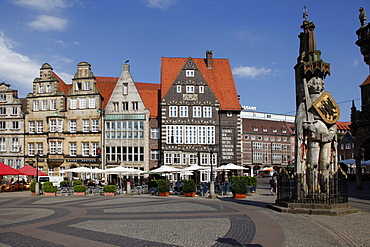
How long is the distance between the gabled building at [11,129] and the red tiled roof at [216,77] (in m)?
18.8

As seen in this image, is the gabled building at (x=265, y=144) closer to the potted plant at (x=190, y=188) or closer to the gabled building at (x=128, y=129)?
the gabled building at (x=128, y=129)

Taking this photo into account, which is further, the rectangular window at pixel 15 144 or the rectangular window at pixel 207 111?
the rectangular window at pixel 15 144

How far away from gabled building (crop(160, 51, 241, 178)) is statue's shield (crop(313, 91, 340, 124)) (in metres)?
28.2

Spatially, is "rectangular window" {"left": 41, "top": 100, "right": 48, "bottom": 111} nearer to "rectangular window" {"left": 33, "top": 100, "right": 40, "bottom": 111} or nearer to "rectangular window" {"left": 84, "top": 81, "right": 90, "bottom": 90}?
"rectangular window" {"left": 33, "top": 100, "right": 40, "bottom": 111}

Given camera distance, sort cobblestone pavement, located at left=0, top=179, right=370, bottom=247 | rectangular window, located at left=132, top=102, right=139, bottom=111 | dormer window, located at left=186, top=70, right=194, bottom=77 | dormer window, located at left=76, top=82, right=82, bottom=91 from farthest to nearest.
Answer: dormer window, located at left=76, top=82, right=82, bottom=91 → rectangular window, located at left=132, top=102, right=139, bottom=111 → dormer window, located at left=186, top=70, right=194, bottom=77 → cobblestone pavement, located at left=0, top=179, right=370, bottom=247

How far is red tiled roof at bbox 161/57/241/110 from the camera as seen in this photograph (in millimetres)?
45250

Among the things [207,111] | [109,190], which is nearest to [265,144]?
[207,111]

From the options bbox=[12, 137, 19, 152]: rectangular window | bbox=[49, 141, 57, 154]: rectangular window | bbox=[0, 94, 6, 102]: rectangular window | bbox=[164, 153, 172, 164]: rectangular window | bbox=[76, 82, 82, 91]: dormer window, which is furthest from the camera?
bbox=[0, 94, 6, 102]: rectangular window

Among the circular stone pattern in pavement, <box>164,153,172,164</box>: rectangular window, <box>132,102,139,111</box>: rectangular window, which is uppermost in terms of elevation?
<box>132,102,139,111</box>: rectangular window

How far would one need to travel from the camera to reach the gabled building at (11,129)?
4656 cm

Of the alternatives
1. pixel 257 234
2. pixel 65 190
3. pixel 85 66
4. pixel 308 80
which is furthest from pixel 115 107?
pixel 257 234

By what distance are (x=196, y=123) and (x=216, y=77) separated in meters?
7.83

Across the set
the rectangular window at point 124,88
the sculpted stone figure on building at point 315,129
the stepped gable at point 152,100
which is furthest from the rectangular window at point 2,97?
the sculpted stone figure on building at point 315,129

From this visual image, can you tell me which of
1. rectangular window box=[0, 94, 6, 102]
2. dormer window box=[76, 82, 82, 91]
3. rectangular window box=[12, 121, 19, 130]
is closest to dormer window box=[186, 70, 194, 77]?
dormer window box=[76, 82, 82, 91]
